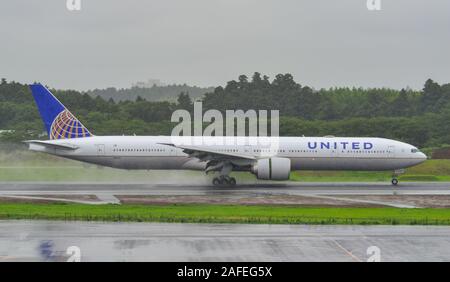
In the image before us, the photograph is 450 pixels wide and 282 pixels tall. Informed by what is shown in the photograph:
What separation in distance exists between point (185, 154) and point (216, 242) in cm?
2253

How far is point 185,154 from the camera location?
137ft

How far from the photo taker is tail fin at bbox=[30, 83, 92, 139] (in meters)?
44.2

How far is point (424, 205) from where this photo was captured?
30.9 metres

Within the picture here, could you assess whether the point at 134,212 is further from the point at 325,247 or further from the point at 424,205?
the point at 424,205

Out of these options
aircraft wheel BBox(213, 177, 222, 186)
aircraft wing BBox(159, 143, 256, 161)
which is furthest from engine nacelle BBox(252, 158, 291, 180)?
aircraft wheel BBox(213, 177, 222, 186)

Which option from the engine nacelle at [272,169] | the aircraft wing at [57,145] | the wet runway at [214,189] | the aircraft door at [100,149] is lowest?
the wet runway at [214,189]

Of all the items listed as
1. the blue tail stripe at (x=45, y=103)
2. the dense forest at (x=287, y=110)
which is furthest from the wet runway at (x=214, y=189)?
the dense forest at (x=287, y=110)

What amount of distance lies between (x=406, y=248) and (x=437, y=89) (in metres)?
90.4

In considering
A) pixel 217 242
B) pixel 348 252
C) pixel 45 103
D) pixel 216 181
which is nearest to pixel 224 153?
pixel 216 181

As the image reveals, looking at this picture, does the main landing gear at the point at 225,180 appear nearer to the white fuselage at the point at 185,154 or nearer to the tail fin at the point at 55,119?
the white fuselage at the point at 185,154

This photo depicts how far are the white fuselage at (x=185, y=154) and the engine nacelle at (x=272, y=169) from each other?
1.70m

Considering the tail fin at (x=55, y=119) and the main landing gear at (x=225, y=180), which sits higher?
the tail fin at (x=55, y=119)

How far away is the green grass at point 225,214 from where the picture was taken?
972 inches
